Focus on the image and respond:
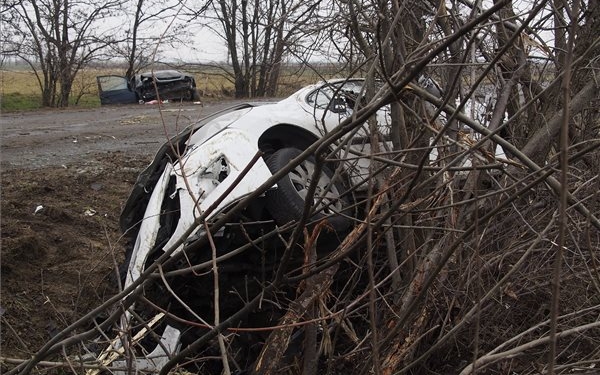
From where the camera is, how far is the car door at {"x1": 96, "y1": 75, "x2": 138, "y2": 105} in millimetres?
19156

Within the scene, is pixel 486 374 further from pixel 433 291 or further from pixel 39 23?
pixel 39 23

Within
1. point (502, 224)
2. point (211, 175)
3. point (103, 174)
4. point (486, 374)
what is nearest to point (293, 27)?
point (211, 175)

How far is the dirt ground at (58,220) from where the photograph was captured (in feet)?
14.5

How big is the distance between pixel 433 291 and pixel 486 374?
1.51 ft

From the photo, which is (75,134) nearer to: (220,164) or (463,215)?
(220,164)

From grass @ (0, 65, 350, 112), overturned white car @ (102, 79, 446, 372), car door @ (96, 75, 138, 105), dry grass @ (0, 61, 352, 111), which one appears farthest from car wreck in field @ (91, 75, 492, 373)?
car door @ (96, 75, 138, 105)

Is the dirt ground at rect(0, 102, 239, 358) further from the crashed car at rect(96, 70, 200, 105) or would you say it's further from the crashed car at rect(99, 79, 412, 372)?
the crashed car at rect(96, 70, 200, 105)

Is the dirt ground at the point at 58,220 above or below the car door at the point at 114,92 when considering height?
below

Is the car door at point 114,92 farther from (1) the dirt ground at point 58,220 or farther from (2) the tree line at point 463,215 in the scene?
(2) the tree line at point 463,215

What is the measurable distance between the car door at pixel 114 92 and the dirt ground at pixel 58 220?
25.6ft

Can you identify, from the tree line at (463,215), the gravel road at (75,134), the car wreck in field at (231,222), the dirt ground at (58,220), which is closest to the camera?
the tree line at (463,215)

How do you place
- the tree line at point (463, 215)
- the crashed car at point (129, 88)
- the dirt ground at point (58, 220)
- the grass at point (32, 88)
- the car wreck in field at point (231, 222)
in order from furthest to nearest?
the grass at point (32, 88)
the crashed car at point (129, 88)
the dirt ground at point (58, 220)
the car wreck in field at point (231, 222)
the tree line at point (463, 215)

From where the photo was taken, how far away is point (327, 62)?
3973 millimetres

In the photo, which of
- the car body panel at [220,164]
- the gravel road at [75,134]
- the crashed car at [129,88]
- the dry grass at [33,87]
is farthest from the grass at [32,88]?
the car body panel at [220,164]
